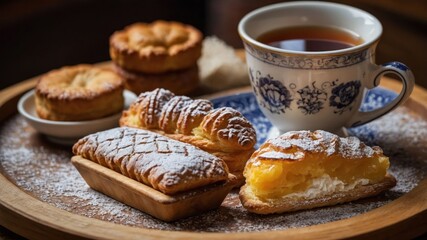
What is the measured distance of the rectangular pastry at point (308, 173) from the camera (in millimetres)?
1225

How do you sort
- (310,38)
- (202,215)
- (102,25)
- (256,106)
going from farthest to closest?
(102,25), (256,106), (310,38), (202,215)

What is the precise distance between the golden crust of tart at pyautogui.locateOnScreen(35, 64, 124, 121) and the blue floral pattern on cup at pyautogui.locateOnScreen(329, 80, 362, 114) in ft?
1.68

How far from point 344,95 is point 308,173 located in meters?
0.27

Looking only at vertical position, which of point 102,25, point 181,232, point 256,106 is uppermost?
point 181,232

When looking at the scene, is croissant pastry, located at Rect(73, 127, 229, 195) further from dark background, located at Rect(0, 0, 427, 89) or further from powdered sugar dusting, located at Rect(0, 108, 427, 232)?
dark background, located at Rect(0, 0, 427, 89)

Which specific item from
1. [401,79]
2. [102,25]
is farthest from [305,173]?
[102,25]

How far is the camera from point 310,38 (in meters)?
1.58

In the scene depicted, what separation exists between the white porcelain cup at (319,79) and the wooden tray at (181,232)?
246mm

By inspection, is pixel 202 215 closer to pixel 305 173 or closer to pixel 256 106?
pixel 305 173

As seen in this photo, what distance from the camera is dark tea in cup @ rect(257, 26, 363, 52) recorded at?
153cm

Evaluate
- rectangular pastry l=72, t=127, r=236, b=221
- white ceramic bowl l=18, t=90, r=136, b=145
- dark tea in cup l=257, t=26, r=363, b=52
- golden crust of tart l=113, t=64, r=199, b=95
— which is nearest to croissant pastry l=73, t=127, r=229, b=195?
rectangular pastry l=72, t=127, r=236, b=221

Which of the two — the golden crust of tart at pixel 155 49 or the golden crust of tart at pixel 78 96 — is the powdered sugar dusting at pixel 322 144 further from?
the golden crust of tart at pixel 155 49

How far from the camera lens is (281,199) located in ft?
4.07

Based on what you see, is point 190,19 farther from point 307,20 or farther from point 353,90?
point 353,90
